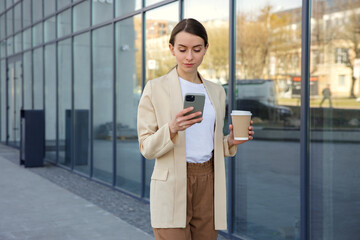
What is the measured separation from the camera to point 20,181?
882cm

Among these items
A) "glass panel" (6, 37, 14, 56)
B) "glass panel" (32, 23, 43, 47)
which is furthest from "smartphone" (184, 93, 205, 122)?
"glass panel" (6, 37, 14, 56)

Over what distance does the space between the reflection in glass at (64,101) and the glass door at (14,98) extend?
3.64 metres

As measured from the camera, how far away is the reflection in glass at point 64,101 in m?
10.4

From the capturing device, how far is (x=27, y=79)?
1330 centimetres

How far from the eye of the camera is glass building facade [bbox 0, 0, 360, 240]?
13.3 feet

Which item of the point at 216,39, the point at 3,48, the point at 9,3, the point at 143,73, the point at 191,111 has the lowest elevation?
the point at 191,111

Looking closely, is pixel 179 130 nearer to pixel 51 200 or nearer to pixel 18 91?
pixel 51 200

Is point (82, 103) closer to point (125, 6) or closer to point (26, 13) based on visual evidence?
point (125, 6)

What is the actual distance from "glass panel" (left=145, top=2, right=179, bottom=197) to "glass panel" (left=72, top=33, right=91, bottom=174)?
2428mm

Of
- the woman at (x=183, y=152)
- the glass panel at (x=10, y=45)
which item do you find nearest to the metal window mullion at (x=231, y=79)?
the woman at (x=183, y=152)

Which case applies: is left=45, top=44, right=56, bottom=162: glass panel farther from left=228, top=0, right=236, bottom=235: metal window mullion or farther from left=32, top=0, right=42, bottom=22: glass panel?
left=228, top=0, right=236, bottom=235: metal window mullion

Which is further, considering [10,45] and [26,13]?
[10,45]

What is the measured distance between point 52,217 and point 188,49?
4.57 meters

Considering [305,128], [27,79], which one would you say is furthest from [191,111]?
[27,79]
